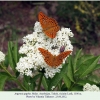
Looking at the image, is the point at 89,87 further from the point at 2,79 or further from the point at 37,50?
the point at 2,79

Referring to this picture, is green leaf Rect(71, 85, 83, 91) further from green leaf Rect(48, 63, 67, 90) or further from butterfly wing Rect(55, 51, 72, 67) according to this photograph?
butterfly wing Rect(55, 51, 72, 67)

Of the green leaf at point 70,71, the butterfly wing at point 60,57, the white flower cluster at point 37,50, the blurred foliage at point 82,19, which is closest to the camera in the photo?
the butterfly wing at point 60,57

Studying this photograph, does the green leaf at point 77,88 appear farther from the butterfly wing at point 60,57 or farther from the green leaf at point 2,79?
the green leaf at point 2,79

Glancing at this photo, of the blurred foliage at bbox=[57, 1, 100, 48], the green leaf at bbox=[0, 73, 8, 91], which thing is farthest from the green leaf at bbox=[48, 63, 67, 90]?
the blurred foliage at bbox=[57, 1, 100, 48]

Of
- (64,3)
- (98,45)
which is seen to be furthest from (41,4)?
(98,45)

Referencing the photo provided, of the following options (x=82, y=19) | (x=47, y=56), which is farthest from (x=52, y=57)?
(x=82, y=19)

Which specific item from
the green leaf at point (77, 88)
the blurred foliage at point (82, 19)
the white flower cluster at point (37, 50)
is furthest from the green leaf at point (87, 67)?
the blurred foliage at point (82, 19)
